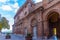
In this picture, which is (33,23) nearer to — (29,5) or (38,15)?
(38,15)

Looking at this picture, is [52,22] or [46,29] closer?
[46,29]

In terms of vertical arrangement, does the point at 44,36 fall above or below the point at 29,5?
below

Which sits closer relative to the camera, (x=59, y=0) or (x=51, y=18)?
(x=59, y=0)

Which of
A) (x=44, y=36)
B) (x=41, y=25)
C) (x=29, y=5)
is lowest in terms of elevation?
(x=44, y=36)

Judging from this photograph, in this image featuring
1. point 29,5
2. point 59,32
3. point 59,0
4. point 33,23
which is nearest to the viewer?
point 59,0

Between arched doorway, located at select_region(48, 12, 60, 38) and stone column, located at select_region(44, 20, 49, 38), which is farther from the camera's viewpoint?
arched doorway, located at select_region(48, 12, 60, 38)

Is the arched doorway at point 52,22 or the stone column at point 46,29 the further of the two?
the arched doorway at point 52,22

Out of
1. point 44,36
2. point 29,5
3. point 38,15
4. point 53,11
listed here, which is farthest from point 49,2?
point 29,5

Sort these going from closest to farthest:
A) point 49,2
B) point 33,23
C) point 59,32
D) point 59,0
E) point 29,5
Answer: point 59,0, point 59,32, point 49,2, point 33,23, point 29,5

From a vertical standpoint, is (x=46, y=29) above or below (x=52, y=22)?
below

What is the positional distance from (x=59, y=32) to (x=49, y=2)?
4130 millimetres

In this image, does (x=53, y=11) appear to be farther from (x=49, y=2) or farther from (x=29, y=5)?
(x=29, y=5)

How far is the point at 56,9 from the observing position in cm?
1515

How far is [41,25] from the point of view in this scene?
17.6 metres
